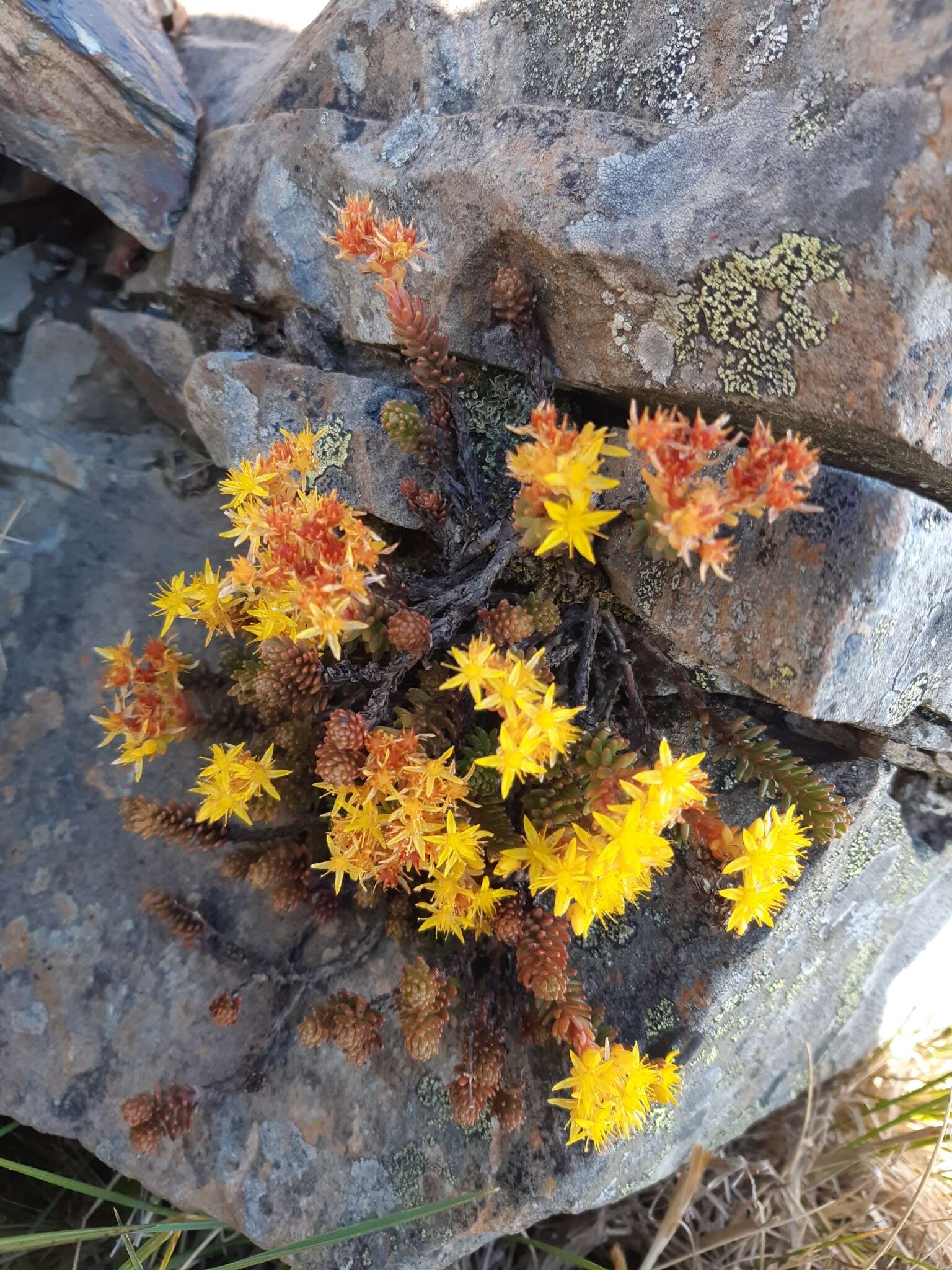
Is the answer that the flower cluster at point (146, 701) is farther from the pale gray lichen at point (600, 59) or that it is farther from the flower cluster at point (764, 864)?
the pale gray lichen at point (600, 59)

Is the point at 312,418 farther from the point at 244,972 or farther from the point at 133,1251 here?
the point at 133,1251

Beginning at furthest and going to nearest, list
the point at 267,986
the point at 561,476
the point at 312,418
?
the point at 267,986
the point at 312,418
the point at 561,476

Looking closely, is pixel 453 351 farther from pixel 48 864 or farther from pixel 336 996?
pixel 48 864

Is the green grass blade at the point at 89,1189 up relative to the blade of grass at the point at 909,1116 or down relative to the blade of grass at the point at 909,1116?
down

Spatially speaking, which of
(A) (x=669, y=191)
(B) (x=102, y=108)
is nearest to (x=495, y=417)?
(A) (x=669, y=191)

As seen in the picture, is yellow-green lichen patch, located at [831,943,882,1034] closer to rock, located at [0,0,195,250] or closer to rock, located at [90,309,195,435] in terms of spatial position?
rock, located at [90,309,195,435]

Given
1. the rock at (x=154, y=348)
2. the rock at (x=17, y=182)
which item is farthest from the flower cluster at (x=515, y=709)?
the rock at (x=17, y=182)

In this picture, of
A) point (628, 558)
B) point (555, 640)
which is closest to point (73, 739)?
point (555, 640)
